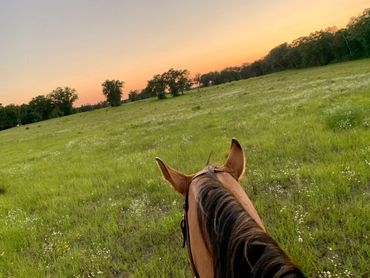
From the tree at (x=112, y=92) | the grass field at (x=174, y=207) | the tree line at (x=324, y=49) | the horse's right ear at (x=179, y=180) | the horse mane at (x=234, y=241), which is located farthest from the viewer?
the tree at (x=112, y=92)

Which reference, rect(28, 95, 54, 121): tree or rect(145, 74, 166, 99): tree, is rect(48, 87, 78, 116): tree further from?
rect(145, 74, 166, 99): tree

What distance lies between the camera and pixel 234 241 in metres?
1.91

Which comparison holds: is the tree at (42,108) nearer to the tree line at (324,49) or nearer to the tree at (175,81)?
Result: the tree at (175,81)

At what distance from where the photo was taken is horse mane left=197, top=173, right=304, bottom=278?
65.1 inches

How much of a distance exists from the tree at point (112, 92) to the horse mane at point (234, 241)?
99.9 metres

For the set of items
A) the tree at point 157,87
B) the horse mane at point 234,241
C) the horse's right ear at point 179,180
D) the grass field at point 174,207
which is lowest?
the grass field at point 174,207

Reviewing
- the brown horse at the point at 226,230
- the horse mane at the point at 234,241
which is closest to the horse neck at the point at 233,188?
the brown horse at the point at 226,230

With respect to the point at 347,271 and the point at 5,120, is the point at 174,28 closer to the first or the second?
the point at 347,271

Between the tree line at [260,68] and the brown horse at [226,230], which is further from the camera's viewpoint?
the tree line at [260,68]

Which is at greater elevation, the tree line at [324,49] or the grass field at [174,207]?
the tree line at [324,49]

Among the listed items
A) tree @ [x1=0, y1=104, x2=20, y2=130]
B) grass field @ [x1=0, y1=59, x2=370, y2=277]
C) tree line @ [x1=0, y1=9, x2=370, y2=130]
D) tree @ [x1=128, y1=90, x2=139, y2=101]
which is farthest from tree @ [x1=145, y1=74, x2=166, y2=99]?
grass field @ [x1=0, y1=59, x2=370, y2=277]

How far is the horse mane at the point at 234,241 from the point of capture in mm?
1652

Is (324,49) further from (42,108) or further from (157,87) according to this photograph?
(42,108)

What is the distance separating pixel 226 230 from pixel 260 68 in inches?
4928
